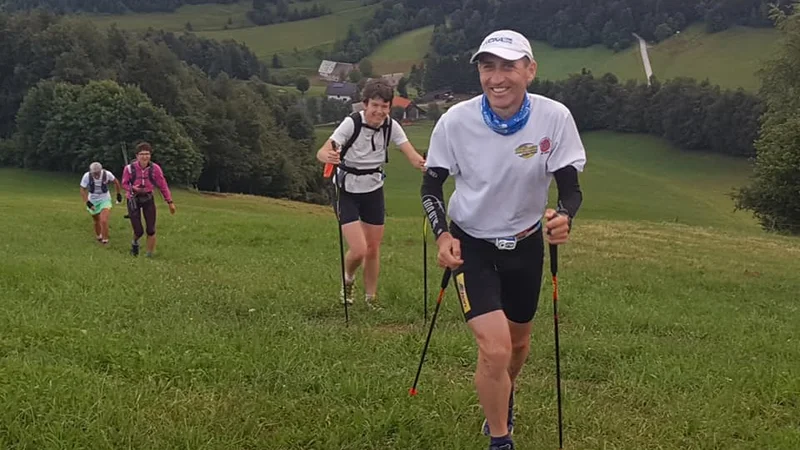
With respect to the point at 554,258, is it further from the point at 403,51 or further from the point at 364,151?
the point at 403,51

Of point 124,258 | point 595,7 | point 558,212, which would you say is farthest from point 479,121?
point 595,7

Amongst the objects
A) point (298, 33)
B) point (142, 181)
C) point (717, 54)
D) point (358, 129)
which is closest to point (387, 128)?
point (358, 129)

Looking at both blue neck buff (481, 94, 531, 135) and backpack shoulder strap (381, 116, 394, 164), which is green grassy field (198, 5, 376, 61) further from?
blue neck buff (481, 94, 531, 135)

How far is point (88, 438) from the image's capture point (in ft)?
16.9

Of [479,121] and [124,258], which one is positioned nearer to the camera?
[479,121]

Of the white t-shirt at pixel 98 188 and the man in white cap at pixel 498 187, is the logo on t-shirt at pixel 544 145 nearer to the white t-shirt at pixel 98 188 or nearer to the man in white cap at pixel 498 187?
the man in white cap at pixel 498 187

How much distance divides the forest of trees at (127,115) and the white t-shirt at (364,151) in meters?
61.1

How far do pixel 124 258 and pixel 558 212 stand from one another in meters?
12.8

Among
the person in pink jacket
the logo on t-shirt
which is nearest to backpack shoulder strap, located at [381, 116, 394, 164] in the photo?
the logo on t-shirt

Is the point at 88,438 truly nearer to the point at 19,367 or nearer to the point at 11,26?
the point at 19,367

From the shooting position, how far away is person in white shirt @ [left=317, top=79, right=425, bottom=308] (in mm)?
9188

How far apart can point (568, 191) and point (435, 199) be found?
0.95m

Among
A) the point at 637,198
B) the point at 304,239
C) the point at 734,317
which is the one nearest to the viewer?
the point at 734,317

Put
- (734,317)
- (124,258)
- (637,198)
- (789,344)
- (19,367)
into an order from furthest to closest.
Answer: (637,198) → (124,258) → (734,317) → (789,344) → (19,367)
